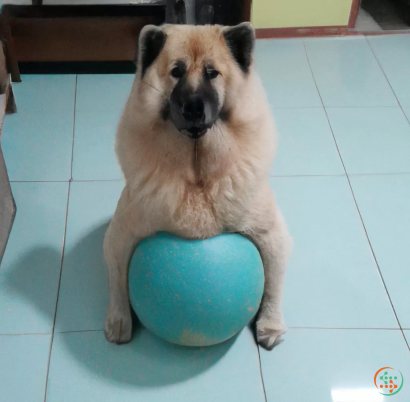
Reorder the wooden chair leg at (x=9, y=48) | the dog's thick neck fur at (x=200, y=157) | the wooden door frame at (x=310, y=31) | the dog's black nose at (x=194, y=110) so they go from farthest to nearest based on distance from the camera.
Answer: the wooden door frame at (x=310, y=31)
the wooden chair leg at (x=9, y=48)
the dog's thick neck fur at (x=200, y=157)
the dog's black nose at (x=194, y=110)

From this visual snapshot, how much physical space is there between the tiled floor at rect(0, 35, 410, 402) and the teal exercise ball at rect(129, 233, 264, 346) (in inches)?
9.7

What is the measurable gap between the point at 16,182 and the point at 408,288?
64.5 inches

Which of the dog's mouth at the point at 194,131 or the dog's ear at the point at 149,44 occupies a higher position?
the dog's ear at the point at 149,44

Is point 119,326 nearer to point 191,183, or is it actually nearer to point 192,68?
point 191,183

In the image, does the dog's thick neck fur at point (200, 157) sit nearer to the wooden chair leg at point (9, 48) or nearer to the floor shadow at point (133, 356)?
the floor shadow at point (133, 356)

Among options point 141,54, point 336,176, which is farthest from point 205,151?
point 336,176

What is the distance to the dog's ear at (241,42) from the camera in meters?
1.19

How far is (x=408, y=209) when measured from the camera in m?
2.12

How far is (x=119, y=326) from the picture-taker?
63.3 inches

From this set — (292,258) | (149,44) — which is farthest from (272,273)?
(149,44)

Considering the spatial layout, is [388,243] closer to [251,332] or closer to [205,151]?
[251,332]

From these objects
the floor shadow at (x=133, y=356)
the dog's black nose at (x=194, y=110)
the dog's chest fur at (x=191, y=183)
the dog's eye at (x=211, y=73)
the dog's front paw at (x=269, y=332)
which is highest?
the dog's eye at (x=211, y=73)

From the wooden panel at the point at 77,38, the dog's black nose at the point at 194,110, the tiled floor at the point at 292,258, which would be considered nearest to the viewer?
the dog's black nose at the point at 194,110

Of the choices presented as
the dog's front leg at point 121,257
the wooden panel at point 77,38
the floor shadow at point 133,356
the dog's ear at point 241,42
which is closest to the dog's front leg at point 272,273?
the floor shadow at point 133,356
